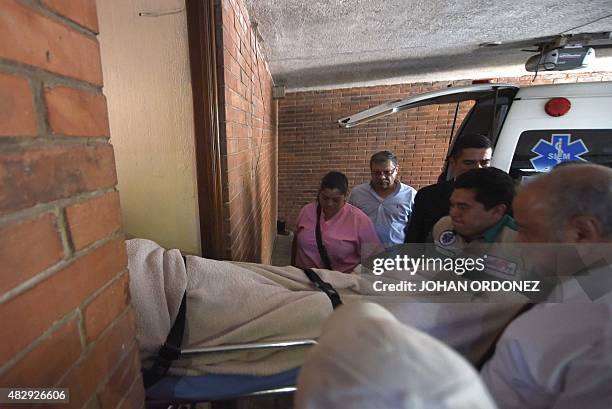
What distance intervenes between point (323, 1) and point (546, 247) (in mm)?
1858

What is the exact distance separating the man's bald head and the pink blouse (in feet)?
3.37

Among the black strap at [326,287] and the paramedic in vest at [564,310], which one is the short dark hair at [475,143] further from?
the black strap at [326,287]

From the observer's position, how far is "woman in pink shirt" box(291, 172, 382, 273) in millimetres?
1845

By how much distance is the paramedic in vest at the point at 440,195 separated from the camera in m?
1.64

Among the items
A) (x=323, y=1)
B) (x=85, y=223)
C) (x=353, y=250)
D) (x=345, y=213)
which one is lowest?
(x=353, y=250)

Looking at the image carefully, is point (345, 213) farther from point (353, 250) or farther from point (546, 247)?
point (546, 247)

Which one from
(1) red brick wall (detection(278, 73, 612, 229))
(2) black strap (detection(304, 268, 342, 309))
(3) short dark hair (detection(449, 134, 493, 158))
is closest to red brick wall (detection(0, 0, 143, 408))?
(2) black strap (detection(304, 268, 342, 309))

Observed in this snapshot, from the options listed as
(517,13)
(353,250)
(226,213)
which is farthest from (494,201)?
(517,13)

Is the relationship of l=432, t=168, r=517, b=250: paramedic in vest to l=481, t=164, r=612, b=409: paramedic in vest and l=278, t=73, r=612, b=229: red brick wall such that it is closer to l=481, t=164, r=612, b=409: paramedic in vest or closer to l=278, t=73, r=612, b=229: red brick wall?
l=481, t=164, r=612, b=409: paramedic in vest

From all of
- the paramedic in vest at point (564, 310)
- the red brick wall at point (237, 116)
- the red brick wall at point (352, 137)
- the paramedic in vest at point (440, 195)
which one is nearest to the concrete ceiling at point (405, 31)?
the red brick wall at point (237, 116)

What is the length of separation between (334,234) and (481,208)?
92 centimetres

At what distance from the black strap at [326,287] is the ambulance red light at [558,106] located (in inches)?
94.3

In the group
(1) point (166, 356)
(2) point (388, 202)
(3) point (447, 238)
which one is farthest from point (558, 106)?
(1) point (166, 356)

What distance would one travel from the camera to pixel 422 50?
2828mm
